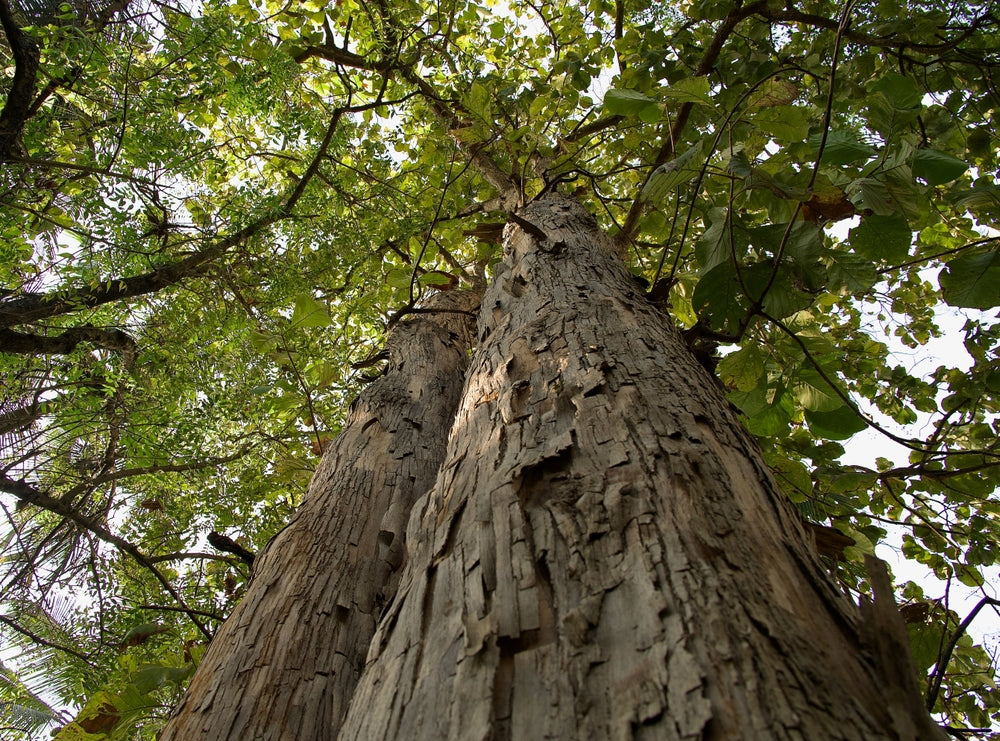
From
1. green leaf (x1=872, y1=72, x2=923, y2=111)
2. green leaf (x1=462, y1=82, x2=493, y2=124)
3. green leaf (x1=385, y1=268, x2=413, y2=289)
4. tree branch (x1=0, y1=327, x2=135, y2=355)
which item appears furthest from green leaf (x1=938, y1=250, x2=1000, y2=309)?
tree branch (x1=0, y1=327, x2=135, y2=355)

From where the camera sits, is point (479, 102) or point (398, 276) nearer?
point (479, 102)

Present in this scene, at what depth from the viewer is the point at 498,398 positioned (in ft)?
4.52

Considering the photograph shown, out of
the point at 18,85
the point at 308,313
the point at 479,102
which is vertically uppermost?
the point at 479,102

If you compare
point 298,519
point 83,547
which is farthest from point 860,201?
point 83,547

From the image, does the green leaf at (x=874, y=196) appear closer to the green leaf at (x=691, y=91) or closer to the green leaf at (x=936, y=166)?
the green leaf at (x=936, y=166)

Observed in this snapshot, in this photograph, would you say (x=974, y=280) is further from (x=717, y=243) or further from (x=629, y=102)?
(x=629, y=102)

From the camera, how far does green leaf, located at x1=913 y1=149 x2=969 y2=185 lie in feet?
4.30

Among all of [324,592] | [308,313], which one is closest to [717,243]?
[324,592]

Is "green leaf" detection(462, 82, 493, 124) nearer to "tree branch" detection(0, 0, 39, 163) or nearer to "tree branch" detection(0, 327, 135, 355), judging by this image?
"tree branch" detection(0, 0, 39, 163)

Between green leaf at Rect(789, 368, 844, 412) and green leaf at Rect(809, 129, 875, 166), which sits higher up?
green leaf at Rect(809, 129, 875, 166)

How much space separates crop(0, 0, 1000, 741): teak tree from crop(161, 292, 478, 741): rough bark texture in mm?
12

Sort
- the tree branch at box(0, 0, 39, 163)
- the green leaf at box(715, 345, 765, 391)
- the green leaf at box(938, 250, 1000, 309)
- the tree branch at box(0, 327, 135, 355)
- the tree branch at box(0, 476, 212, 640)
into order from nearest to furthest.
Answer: the green leaf at box(938, 250, 1000, 309) < the green leaf at box(715, 345, 765, 391) < the tree branch at box(0, 0, 39, 163) < the tree branch at box(0, 476, 212, 640) < the tree branch at box(0, 327, 135, 355)

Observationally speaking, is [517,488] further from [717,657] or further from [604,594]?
[717,657]

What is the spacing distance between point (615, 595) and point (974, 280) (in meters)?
1.53
